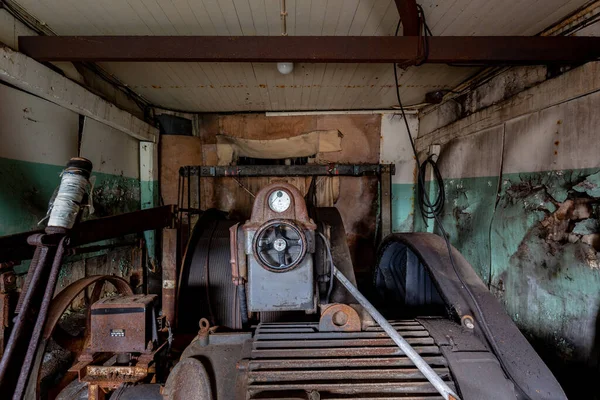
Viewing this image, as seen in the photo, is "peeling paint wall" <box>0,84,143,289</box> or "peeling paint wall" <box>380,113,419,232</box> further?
"peeling paint wall" <box>380,113,419,232</box>

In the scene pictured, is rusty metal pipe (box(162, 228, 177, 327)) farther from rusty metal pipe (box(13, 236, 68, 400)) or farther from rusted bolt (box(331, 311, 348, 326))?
rusted bolt (box(331, 311, 348, 326))

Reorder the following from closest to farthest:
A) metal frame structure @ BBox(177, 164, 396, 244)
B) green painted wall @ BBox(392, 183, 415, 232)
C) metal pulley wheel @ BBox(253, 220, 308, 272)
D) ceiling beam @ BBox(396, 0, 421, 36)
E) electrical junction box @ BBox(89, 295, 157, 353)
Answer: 1. electrical junction box @ BBox(89, 295, 157, 353)
2. metal pulley wheel @ BBox(253, 220, 308, 272)
3. ceiling beam @ BBox(396, 0, 421, 36)
4. metal frame structure @ BBox(177, 164, 396, 244)
5. green painted wall @ BBox(392, 183, 415, 232)

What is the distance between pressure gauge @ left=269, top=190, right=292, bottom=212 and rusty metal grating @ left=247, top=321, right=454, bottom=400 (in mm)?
590

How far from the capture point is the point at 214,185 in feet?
13.8

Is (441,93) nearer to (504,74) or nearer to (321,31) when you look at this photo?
(504,74)

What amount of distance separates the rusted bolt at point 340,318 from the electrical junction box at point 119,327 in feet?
2.76

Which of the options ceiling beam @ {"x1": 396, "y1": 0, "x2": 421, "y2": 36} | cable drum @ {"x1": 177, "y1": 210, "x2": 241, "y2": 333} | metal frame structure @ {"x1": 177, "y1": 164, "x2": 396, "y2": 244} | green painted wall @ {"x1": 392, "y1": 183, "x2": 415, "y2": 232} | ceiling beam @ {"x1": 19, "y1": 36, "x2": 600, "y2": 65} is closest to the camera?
ceiling beam @ {"x1": 396, "y1": 0, "x2": 421, "y2": 36}

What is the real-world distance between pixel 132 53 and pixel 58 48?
0.52 meters

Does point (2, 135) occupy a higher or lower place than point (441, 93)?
lower

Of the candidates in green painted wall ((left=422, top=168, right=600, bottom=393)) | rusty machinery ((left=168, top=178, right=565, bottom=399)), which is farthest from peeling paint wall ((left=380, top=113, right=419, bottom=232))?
rusty machinery ((left=168, top=178, right=565, bottom=399))

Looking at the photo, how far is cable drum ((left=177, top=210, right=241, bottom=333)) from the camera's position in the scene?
2.25m

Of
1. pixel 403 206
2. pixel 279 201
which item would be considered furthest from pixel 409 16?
pixel 403 206

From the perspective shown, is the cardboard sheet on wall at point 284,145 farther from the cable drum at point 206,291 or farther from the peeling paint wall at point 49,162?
the cable drum at point 206,291

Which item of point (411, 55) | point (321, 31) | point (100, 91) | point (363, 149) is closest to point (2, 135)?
point (100, 91)
